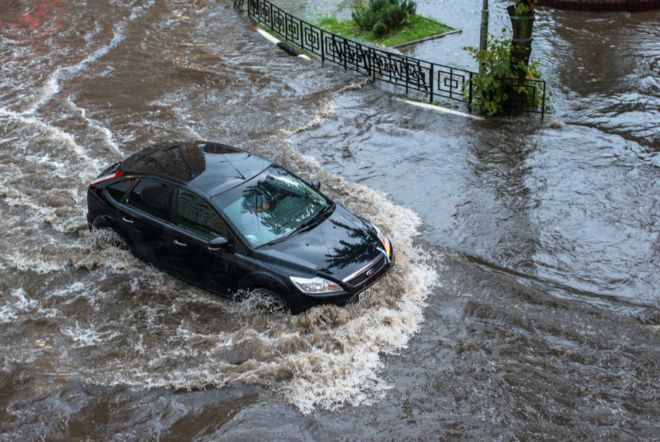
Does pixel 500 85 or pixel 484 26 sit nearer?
pixel 500 85

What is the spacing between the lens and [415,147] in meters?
13.0

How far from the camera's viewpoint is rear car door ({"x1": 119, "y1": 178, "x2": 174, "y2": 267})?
8.96m

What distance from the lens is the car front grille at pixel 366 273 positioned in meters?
8.07

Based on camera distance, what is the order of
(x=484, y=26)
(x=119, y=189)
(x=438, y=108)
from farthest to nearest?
(x=438, y=108), (x=484, y=26), (x=119, y=189)

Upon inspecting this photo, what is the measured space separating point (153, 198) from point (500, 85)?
761cm

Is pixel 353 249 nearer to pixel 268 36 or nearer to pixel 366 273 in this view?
pixel 366 273

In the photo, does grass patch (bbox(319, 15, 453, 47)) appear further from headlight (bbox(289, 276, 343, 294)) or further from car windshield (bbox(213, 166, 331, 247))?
headlight (bbox(289, 276, 343, 294))

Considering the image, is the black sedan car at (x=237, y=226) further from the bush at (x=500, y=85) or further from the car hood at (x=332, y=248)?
the bush at (x=500, y=85)

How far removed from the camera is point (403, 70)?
1573cm

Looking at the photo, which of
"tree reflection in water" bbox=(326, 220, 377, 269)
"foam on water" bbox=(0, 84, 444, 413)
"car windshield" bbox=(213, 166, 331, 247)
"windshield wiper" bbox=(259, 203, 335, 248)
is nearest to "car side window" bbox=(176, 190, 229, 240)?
"car windshield" bbox=(213, 166, 331, 247)

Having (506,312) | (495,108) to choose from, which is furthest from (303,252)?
(495,108)

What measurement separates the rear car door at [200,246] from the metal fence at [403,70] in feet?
22.9

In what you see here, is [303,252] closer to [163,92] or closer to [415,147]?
[415,147]

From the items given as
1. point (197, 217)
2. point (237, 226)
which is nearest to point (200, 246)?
point (197, 217)
